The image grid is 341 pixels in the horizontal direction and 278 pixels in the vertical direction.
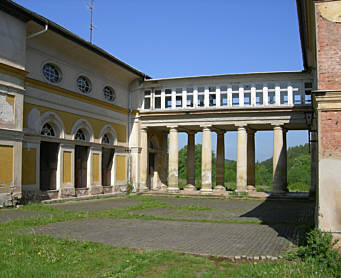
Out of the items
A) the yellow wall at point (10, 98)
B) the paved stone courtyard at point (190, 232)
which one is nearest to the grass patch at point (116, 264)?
the paved stone courtyard at point (190, 232)

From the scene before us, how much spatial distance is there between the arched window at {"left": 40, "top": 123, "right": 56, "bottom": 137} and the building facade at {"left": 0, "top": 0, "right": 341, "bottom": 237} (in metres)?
0.06

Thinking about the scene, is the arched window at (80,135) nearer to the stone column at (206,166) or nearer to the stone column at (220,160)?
the stone column at (206,166)

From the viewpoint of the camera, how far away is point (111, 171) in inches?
1085

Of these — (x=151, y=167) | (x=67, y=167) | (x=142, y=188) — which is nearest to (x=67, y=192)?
(x=67, y=167)

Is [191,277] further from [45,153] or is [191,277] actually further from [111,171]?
[111,171]

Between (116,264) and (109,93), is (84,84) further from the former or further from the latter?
(116,264)

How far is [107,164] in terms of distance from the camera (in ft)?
90.5

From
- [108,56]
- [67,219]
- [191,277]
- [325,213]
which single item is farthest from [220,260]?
[108,56]

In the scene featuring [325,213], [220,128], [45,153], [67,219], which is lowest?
[67,219]

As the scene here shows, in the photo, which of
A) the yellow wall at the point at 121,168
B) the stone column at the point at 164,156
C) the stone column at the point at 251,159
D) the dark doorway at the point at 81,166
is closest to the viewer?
the dark doorway at the point at 81,166

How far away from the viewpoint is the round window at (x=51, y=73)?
21.3m

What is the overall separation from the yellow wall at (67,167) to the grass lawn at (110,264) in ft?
43.9

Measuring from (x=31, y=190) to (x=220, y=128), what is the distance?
15653 mm

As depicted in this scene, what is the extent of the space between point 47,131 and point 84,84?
4872 millimetres
